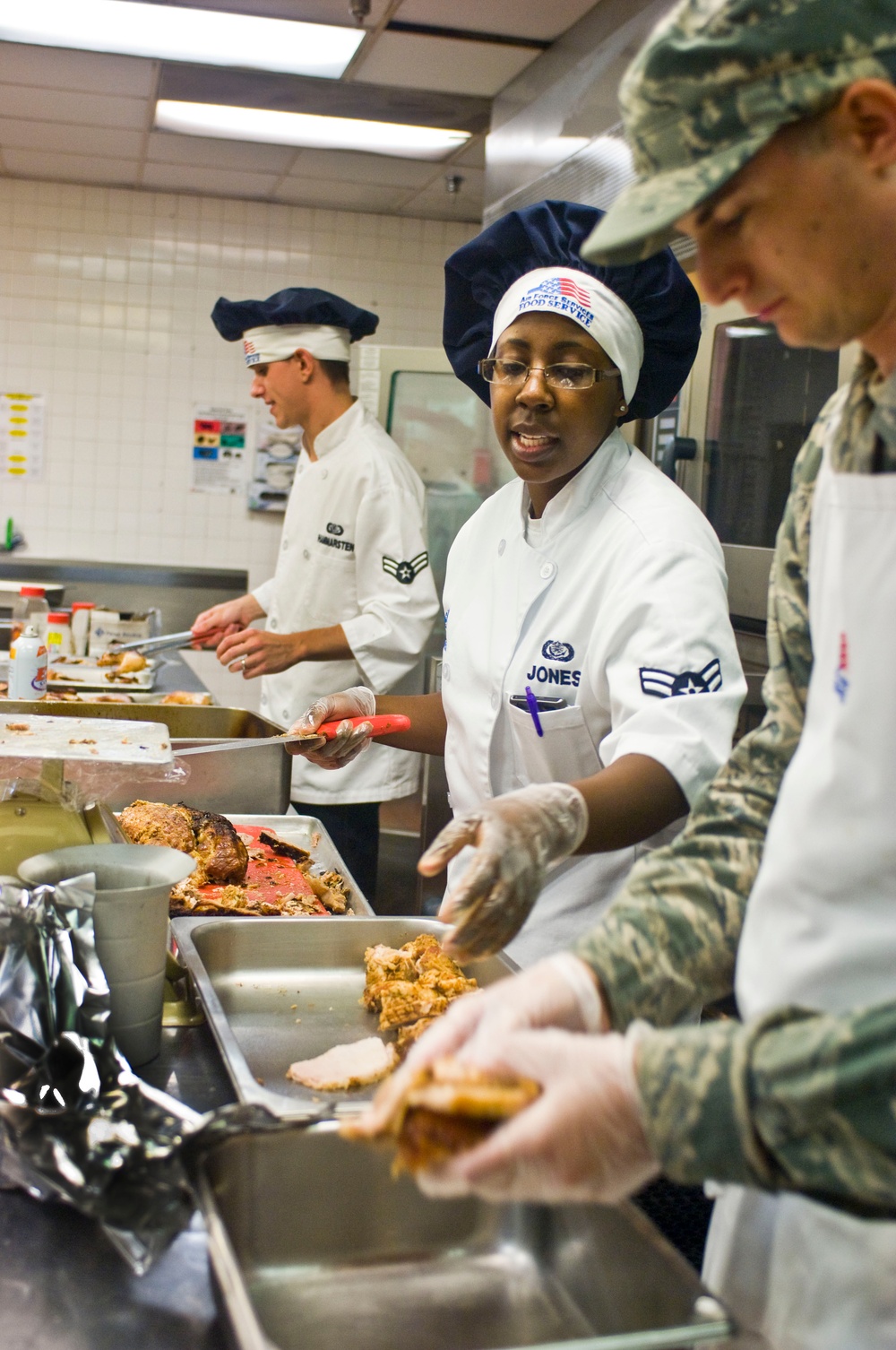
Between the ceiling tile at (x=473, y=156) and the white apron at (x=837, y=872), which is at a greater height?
the ceiling tile at (x=473, y=156)

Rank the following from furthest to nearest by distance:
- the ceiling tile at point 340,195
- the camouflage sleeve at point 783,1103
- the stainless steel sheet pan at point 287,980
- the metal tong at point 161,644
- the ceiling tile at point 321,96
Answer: the ceiling tile at point 340,195
the ceiling tile at point 321,96
the metal tong at point 161,644
the stainless steel sheet pan at point 287,980
the camouflage sleeve at point 783,1103

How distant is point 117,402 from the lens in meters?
6.61

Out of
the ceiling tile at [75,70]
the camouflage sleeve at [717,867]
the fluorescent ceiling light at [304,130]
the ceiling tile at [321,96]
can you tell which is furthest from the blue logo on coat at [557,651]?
the fluorescent ceiling light at [304,130]

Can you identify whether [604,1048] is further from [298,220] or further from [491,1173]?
[298,220]

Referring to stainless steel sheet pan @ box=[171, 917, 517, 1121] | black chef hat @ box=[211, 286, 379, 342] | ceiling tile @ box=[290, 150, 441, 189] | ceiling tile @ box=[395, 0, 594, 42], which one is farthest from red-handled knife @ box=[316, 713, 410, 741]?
ceiling tile @ box=[290, 150, 441, 189]

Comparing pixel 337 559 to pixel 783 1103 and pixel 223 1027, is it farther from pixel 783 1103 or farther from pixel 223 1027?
pixel 783 1103

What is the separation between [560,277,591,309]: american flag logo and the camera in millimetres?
1891

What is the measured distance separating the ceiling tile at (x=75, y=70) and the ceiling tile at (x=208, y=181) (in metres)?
1.17

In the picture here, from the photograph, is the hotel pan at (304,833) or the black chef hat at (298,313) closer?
the hotel pan at (304,833)

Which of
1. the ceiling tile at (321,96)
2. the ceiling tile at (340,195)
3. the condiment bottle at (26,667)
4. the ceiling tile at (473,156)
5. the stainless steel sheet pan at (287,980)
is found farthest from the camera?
the ceiling tile at (340,195)

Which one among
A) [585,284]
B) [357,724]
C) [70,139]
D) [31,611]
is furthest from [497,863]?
[70,139]

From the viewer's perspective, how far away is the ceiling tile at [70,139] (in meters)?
5.32

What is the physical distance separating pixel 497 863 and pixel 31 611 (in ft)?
12.1

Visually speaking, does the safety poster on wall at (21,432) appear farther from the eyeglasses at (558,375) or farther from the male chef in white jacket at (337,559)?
the eyeglasses at (558,375)
